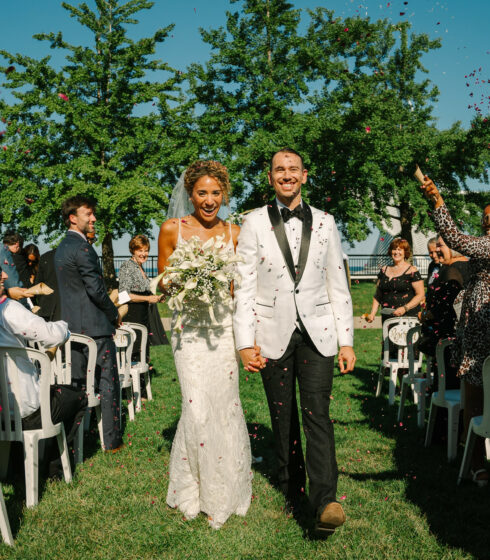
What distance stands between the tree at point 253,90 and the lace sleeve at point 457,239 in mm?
20348

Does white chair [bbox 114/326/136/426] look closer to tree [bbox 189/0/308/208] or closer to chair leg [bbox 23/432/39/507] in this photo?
chair leg [bbox 23/432/39/507]

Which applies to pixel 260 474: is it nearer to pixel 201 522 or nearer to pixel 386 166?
pixel 201 522

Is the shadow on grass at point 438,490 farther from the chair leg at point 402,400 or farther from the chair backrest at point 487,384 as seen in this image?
the chair backrest at point 487,384

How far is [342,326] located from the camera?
374 cm

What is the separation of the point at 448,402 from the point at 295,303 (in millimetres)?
2317

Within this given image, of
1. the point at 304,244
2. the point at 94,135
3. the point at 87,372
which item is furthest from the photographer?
the point at 94,135

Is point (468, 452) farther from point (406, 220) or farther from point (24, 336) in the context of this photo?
point (406, 220)

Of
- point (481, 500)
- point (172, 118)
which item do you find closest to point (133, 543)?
point (481, 500)

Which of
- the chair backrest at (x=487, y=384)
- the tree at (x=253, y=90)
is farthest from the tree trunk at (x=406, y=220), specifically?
the chair backrest at (x=487, y=384)

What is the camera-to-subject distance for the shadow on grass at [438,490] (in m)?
3.65

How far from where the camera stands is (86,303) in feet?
17.6

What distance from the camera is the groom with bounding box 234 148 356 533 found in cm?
366

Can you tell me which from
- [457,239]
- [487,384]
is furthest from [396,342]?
[487,384]

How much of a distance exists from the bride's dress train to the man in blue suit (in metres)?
1.61
